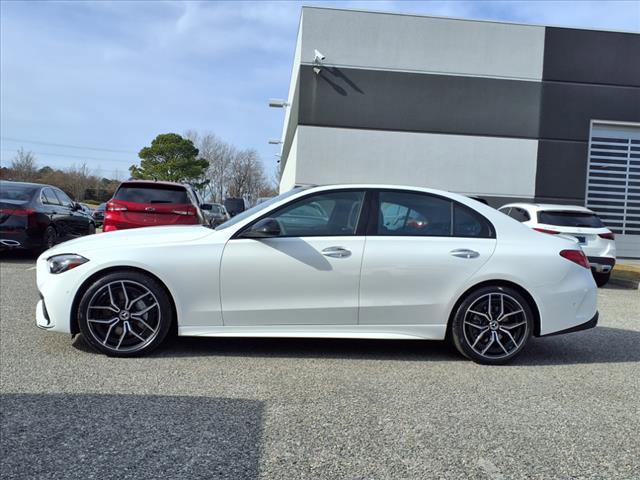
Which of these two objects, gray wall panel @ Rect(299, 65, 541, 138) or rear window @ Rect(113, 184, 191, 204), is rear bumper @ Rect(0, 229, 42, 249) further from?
gray wall panel @ Rect(299, 65, 541, 138)

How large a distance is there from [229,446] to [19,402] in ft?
5.05

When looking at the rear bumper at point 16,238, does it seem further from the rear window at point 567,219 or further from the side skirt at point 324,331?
the rear window at point 567,219

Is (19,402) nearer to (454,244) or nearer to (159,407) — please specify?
(159,407)

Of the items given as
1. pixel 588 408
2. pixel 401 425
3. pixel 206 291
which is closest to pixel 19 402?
pixel 206 291

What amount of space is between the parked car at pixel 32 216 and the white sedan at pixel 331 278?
6261 millimetres

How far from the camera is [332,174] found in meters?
16.3

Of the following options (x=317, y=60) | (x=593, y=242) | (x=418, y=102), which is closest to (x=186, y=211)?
(x=593, y=242)

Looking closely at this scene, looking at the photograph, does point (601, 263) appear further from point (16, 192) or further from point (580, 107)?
point (16, 192)

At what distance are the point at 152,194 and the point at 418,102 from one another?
31.6 feet

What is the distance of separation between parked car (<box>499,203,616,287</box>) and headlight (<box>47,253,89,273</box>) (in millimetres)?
7899

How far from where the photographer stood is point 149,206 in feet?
30.7

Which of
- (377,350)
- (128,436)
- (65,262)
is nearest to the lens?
(128,436)

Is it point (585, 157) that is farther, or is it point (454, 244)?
point (585, 157)

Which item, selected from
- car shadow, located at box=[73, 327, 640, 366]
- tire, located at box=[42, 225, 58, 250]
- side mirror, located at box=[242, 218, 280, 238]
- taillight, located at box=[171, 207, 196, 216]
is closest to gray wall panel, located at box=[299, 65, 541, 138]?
taillight, located at box=[171, 207, 196, 216]
